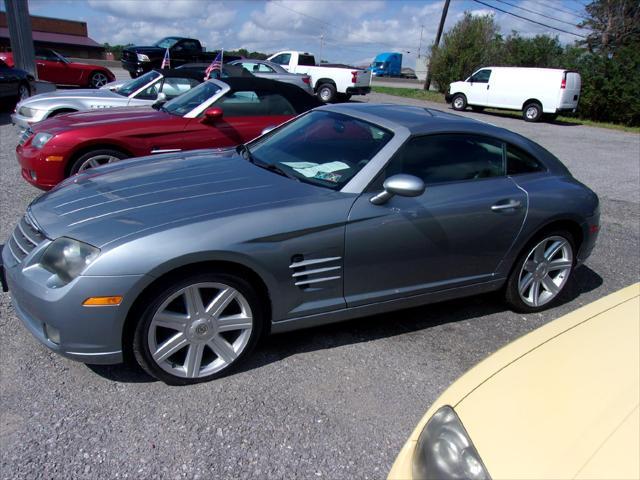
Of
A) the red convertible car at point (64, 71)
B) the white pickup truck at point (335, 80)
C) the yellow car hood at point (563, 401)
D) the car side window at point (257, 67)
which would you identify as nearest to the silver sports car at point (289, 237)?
the yellow car hood at point (563, 401)

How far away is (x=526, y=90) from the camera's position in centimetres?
2070

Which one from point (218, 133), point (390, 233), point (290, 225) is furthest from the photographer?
point (218, 133)

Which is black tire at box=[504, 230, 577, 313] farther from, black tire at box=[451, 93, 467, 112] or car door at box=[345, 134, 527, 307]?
black tire at box=[451, 93, 467, 112]

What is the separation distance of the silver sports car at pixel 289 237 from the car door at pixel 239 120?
2150 millimetres

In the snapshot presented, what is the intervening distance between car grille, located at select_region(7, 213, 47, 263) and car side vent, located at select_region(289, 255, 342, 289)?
53.4 inches

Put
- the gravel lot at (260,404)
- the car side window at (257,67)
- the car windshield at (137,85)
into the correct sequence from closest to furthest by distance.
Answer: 1. the gravel lot at (260,404)
2. the car windshield at (137,85)
3. the car side window at (257,67)

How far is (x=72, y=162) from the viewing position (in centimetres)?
568

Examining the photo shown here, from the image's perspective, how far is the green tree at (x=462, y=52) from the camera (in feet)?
94.7

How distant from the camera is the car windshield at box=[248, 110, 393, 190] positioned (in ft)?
11.3

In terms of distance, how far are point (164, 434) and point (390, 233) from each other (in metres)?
1.68

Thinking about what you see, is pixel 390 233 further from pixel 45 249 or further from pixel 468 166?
pixel 45 249

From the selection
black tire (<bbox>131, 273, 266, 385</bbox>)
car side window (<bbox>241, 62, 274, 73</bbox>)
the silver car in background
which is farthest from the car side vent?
car side window (<bbox>241, 62, 274, 73</bbox>)

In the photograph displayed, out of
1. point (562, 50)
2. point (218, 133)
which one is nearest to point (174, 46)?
point (562, 50)

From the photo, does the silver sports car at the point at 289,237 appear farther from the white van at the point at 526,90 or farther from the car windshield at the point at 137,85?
the white van at the point at 526,90
